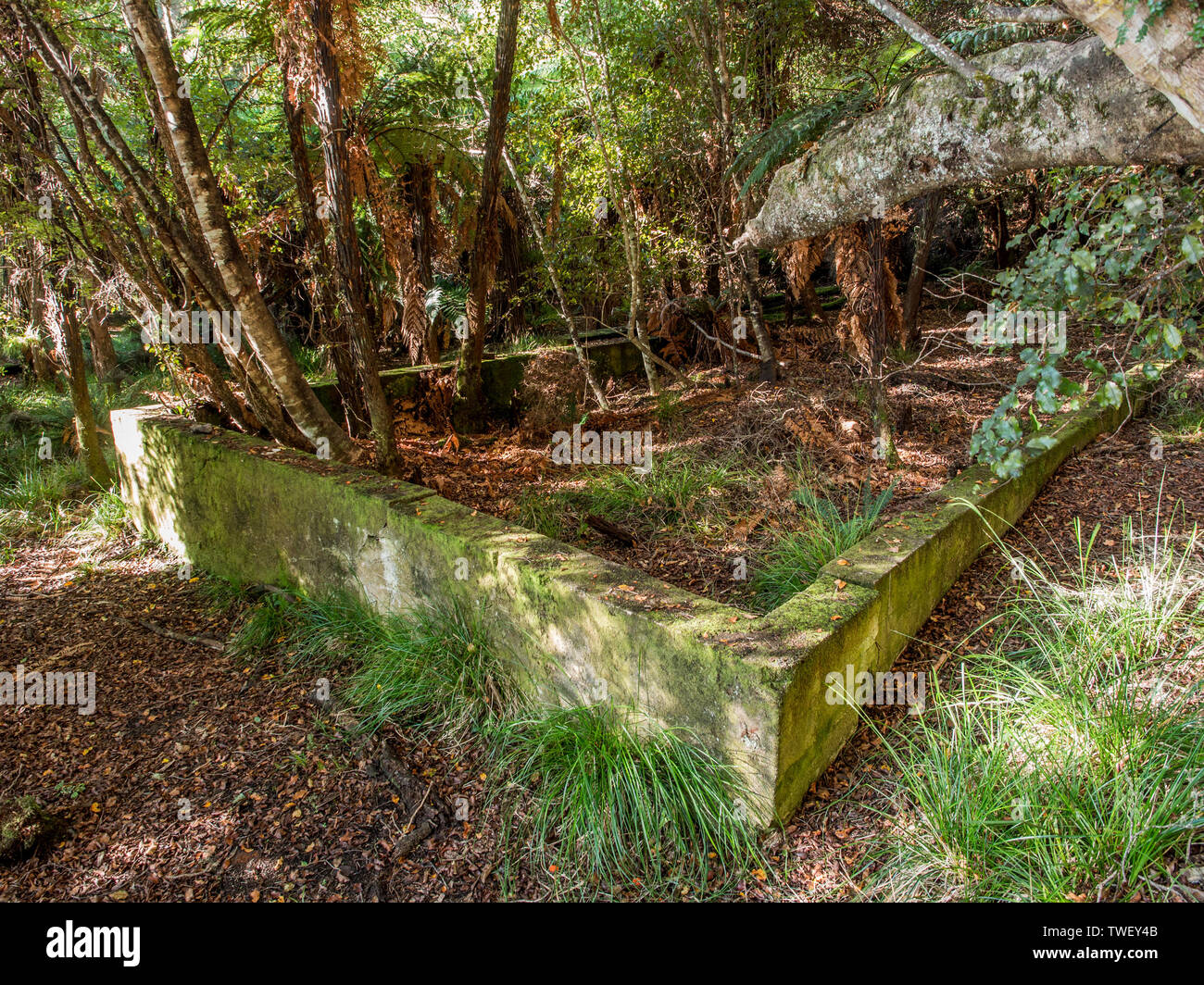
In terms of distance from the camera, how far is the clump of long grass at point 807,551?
12.7 feet

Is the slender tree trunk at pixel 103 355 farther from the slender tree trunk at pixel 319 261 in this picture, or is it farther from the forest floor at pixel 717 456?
the forest floor at pixel 717 456

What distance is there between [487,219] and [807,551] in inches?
158

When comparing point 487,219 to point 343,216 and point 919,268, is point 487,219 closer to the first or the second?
point 343,216

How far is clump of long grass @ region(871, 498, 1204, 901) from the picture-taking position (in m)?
2.19

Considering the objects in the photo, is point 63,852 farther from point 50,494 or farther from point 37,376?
point 37,376

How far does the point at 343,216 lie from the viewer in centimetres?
508

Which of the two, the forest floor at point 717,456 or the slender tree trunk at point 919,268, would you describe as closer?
the forest floor at point 717,456

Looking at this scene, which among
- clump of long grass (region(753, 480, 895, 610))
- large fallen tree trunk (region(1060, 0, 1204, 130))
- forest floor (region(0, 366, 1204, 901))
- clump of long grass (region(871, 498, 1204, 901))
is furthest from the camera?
clump of long grass (region(753, 480, 895, 610))

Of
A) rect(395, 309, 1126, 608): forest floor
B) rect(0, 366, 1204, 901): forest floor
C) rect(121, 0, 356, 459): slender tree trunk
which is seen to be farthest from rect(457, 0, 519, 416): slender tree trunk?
rect(0, 366, 1204, 901): forest floor

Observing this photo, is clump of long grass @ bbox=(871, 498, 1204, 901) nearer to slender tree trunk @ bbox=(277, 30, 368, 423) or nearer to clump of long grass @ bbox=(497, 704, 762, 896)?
clump of long grass @ bbox=(497, 704, 762, 896)

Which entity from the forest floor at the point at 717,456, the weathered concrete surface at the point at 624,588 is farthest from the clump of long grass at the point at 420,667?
the forest floor at the point at 717,456

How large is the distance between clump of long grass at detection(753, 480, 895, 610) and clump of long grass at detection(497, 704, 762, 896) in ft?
4.20

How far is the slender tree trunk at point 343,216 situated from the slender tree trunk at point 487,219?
1.14 metres

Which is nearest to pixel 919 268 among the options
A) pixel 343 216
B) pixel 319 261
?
pixel 343 216
